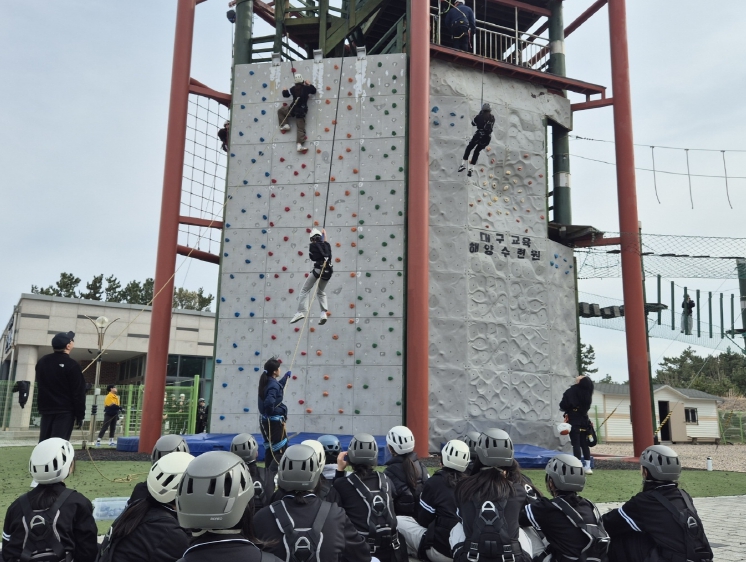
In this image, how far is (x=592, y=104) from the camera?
17.5 metres

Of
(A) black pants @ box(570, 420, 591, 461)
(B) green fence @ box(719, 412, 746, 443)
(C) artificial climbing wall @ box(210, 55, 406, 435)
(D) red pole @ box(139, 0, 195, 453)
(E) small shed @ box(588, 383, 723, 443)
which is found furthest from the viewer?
(E) small shed @ box(588, 383, 723, 443)

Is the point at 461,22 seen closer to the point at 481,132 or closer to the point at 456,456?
the point at 481,132

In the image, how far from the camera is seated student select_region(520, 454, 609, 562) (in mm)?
4402

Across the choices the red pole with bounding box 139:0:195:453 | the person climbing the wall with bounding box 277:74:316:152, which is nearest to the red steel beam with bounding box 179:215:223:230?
the red pole with bounding box 139:0:195:453

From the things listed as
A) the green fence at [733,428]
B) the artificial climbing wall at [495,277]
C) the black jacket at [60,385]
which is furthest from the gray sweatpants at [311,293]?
the green fence at [733,428]

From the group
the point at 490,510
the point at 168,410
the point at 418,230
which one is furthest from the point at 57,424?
the point at 168,410

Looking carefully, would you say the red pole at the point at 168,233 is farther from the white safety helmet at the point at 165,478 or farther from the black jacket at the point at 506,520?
the white safety helmet at the point at 165,478

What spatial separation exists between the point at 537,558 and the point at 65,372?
5.47 metres

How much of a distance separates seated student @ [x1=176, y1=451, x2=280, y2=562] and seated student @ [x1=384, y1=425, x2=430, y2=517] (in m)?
3.67

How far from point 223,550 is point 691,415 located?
1455 inches

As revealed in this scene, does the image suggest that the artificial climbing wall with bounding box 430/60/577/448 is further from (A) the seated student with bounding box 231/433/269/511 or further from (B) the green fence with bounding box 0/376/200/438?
(B) the green fence with bounding box 0/376/200/438

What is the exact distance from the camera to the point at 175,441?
4.54m

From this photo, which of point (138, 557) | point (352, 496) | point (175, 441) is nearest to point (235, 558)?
point (138, 557)

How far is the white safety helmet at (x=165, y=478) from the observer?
135 inches
